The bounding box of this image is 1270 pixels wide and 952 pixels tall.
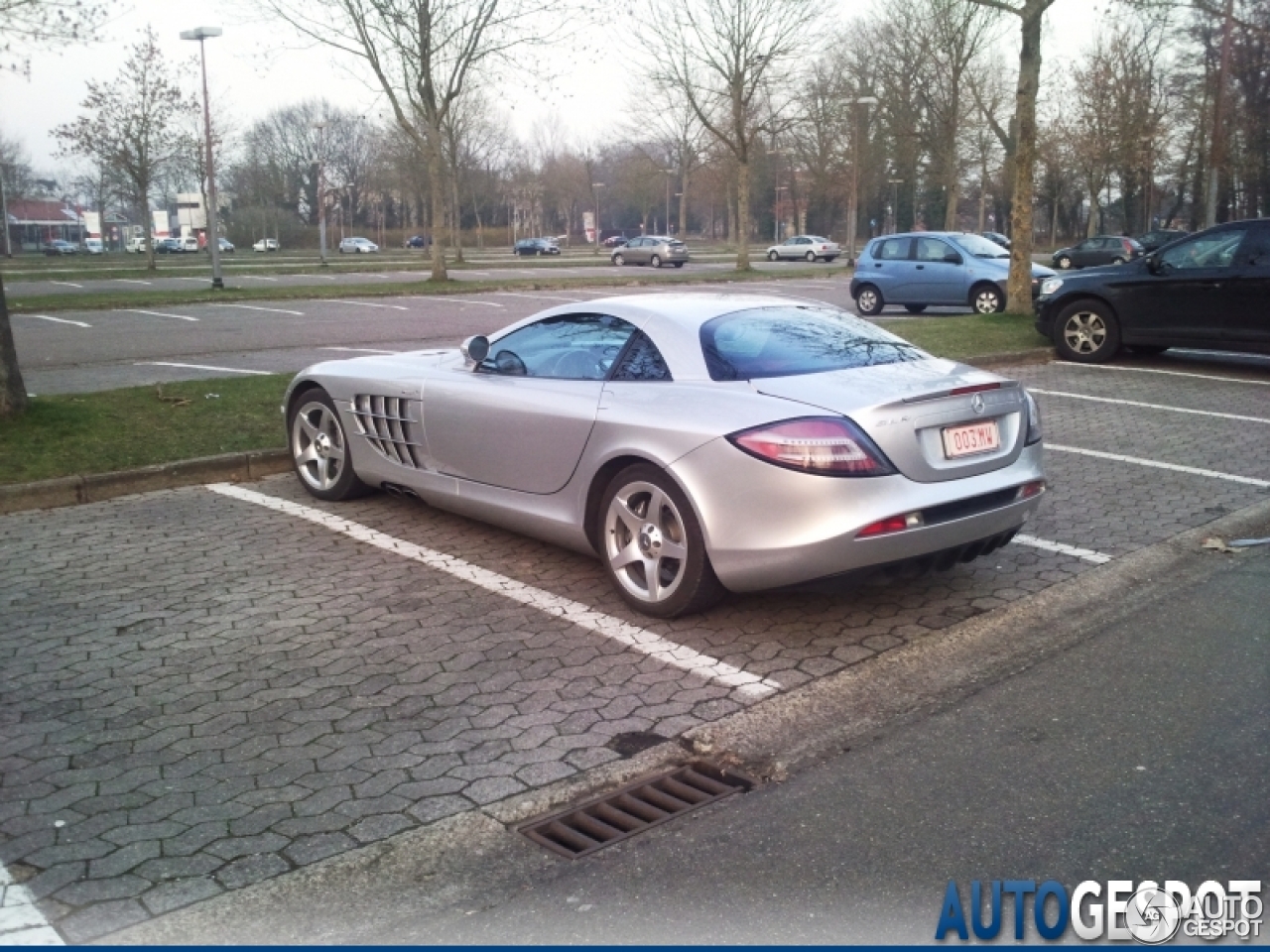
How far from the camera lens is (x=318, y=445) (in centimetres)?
736

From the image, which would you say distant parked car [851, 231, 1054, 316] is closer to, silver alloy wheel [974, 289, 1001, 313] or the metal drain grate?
silver alloy wheel [974, 289, 1001, 313]

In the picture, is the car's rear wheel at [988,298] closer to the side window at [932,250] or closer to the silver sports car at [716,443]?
the side window at [932,250]

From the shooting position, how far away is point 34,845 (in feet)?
11.0

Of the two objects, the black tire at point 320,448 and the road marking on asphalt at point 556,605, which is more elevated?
the black tire at point 320,448

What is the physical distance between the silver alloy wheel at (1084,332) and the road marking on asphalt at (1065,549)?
8.07 meters

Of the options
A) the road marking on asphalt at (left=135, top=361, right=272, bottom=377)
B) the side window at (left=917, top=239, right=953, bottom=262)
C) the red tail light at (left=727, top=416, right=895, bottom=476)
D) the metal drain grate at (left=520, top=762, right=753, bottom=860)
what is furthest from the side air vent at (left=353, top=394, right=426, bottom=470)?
the side window at (left=917, top=239, right=953, bottom=262)

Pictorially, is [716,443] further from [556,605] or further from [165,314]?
[165,314]

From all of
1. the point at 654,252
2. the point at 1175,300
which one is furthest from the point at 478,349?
the point at 654,252

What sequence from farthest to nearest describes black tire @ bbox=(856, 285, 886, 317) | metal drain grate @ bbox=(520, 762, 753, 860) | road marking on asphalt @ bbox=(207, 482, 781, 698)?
black tire @ bbox=(856, 285, 886, 317), road marking on asphalt @ bbox=(207, 482, 781, 698), metal drain grate @ bbox=(520, 762, 753, 860)

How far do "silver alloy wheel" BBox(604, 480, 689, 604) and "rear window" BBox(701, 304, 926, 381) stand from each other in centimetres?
63

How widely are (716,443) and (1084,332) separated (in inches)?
408

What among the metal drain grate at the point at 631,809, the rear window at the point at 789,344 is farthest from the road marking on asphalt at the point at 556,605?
the rear window at the point at 789,344

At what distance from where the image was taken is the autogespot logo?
9.64 ft

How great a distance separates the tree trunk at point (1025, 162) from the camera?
16.5 m
